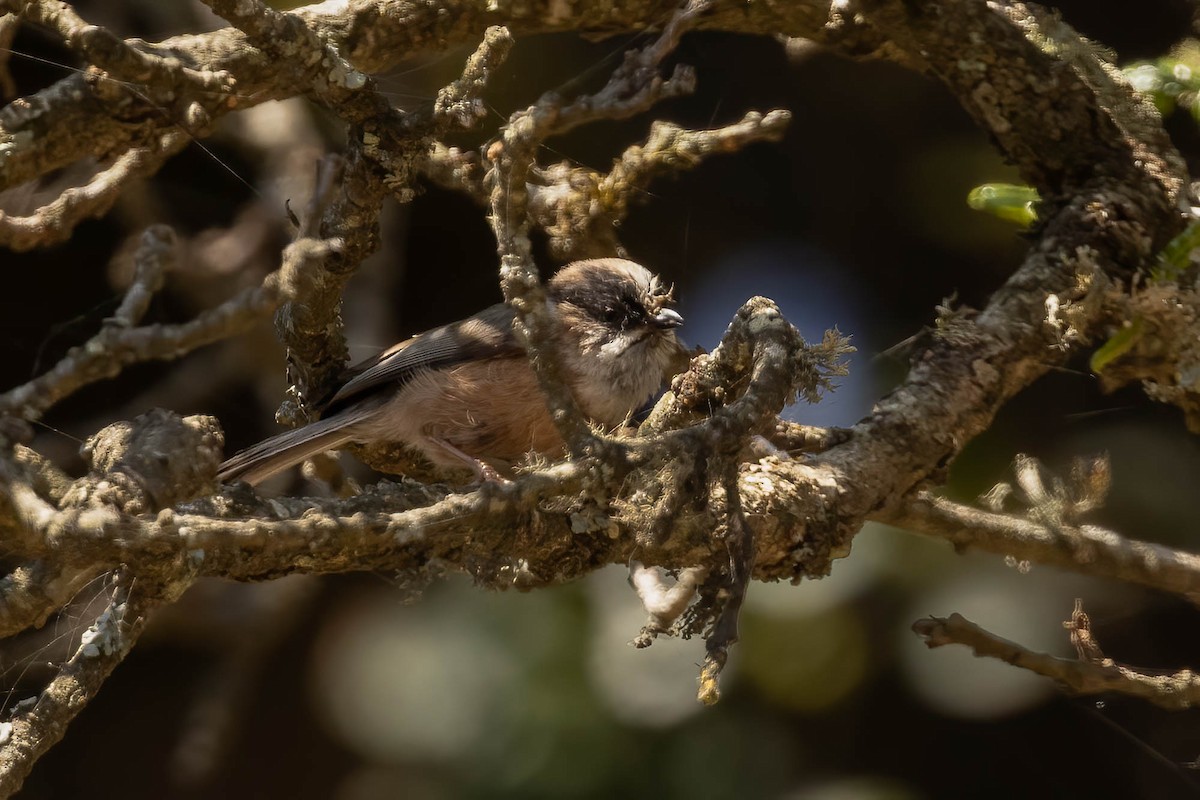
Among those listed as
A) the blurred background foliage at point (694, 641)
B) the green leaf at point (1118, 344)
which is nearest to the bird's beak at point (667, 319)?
the blurred background foliage at point (694, 641)

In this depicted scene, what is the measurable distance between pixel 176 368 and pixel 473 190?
239 cm

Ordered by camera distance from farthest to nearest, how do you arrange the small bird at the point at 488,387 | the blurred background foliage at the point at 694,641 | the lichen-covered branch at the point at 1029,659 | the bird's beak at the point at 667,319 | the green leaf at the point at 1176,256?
the blurred background foliage at the point at 694,641 → the bird's beak at the point at 667,319 → the small bird at the point at 488,387 → the green leaf at the point at 1176,256 → the lichen-covered branch at the point at 1029,659

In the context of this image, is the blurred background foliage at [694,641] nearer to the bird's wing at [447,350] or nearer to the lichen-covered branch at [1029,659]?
the bird's wing at [447,350]

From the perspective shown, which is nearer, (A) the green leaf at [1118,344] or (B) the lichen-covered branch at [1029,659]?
(B) the lichen-covered branch at [1029,659]

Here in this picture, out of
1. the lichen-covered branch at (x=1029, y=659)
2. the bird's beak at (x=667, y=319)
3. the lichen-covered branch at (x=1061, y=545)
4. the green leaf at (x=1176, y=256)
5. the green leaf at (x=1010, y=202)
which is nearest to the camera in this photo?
the lichen-covered branch at (x=1029, y=659)

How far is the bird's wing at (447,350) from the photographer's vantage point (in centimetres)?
391

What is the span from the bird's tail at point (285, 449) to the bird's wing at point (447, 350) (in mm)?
148

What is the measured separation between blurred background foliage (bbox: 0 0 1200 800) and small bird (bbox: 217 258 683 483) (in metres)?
0.40

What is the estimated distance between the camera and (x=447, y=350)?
4012 millimetres

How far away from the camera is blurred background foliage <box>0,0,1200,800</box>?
4223 mm

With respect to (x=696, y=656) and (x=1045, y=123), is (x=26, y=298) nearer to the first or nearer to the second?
(x=696, y=656)

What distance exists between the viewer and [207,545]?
5.82 ft

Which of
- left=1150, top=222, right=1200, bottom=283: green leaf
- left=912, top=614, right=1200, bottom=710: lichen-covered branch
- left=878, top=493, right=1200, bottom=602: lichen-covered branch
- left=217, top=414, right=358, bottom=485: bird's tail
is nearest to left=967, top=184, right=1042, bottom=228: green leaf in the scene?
left=1150, top=222, right=1200, bottom=283: green leaf

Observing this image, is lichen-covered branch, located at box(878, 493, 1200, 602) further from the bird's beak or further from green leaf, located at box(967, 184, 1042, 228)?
the bird's beak
